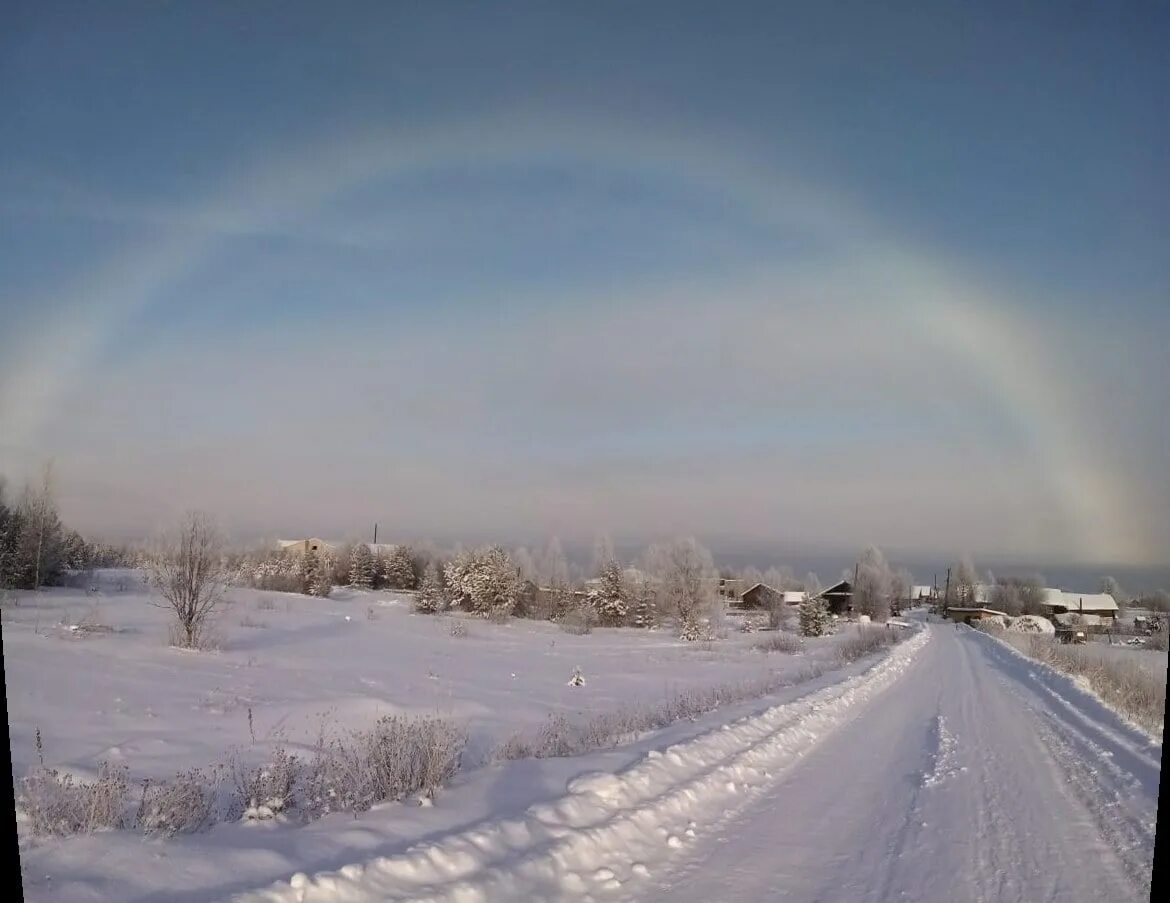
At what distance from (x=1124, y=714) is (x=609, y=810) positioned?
16.0m

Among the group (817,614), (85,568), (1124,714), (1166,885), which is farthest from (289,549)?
(1166,885)

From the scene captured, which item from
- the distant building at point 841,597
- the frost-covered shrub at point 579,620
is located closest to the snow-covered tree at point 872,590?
the distant building at point 841,597

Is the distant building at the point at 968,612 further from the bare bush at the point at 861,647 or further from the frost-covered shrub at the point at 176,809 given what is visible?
the frost-covered shrub at the point at 176,809

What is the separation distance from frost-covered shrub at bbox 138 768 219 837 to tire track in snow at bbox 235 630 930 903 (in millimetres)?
2274

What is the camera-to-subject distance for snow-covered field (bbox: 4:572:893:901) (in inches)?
234

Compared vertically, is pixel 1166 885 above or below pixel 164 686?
Answer: above

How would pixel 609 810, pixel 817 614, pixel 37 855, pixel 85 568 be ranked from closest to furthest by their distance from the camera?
pixel 37 855
pixel 609 810
pixel 85 568
pixel 817 614

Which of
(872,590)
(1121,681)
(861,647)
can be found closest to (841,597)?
(872,590)

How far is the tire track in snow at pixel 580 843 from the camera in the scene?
5.42 m

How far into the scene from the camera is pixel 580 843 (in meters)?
6.58

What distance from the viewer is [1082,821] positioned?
8.37 meters

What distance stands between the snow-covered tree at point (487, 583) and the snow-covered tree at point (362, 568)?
29876mm

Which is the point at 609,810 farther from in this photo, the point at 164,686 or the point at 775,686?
the point at 775,686

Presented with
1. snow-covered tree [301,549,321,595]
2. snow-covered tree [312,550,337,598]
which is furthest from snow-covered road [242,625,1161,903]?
snow-covered tree [301,549,321,595]
